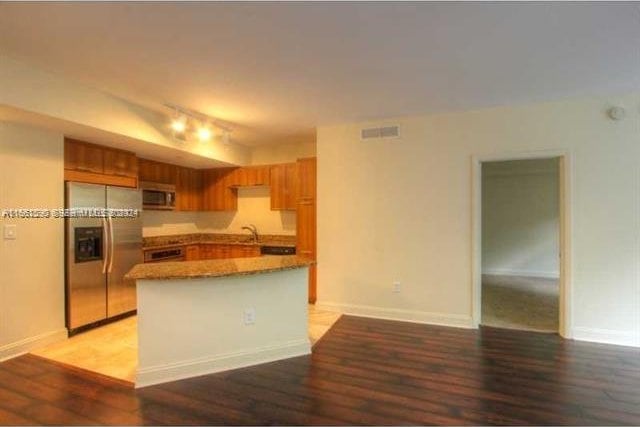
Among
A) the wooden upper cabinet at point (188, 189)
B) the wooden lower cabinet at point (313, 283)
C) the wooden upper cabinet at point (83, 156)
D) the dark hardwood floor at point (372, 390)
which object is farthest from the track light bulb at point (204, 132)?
the dark hardwood floor at point (372, 390)

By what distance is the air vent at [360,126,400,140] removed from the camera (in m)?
4.27

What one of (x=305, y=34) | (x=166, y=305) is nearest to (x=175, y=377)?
(x=166, y=305)

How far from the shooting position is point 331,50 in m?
2.50

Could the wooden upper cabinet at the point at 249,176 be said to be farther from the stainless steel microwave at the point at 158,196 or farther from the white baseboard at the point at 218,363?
the white baseboard at the point at 218,363

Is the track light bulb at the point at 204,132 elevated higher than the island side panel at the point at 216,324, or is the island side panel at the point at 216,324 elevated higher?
the track light bulb at the point at 204,132

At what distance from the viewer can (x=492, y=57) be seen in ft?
8.65

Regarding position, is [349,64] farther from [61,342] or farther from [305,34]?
[61,342]

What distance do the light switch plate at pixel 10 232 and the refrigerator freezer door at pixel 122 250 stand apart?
3.02 ft

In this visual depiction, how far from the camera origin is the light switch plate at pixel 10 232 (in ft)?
10.2

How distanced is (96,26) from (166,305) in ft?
6.84

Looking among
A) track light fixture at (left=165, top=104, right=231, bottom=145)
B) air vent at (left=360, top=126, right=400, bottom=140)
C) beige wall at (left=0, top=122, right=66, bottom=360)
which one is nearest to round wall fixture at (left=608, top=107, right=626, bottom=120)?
air vent at (left=360, top=126, right=400, bottom=140)

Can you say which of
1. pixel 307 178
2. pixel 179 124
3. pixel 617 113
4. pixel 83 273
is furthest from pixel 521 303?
pixel 83 273

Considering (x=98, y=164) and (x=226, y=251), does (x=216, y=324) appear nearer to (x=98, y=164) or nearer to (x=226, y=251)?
(x=98, y=164)

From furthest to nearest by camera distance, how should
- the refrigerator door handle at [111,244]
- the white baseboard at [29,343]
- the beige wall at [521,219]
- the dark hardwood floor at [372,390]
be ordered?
the beige wall at [521,219] → the refrigerator door handle at [111,244] → the white baseboard at [29,343] → the dark hardwood floor at [372,390]
